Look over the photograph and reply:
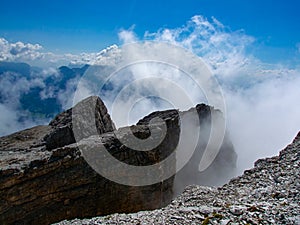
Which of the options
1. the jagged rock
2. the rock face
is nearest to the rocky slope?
the rock face

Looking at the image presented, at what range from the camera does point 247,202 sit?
2336cm

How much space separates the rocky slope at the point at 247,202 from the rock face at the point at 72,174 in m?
14.4

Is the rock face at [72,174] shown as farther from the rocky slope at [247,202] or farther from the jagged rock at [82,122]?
the rocky slope at [247,202]

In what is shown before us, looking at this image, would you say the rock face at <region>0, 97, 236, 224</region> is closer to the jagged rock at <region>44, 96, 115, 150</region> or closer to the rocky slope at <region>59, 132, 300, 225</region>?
the jagged rock at <region>44, 96, 115, 150</region>

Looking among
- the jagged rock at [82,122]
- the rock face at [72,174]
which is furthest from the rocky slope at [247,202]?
the jagged rock at [82,122]

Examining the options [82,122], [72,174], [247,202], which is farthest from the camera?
[82,122]

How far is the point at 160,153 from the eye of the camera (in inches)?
2256

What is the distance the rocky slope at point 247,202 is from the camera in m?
19.7

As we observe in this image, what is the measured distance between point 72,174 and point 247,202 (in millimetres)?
27951

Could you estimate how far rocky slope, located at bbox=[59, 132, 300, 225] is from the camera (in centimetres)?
1967

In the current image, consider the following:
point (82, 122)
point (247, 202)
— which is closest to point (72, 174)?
point (82, 122)

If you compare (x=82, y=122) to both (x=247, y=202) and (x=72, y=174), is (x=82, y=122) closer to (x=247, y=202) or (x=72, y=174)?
(x=72, y=174)

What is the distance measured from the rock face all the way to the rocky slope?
14414mm

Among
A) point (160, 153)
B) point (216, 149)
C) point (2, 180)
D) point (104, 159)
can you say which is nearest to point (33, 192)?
point (2, 180)
